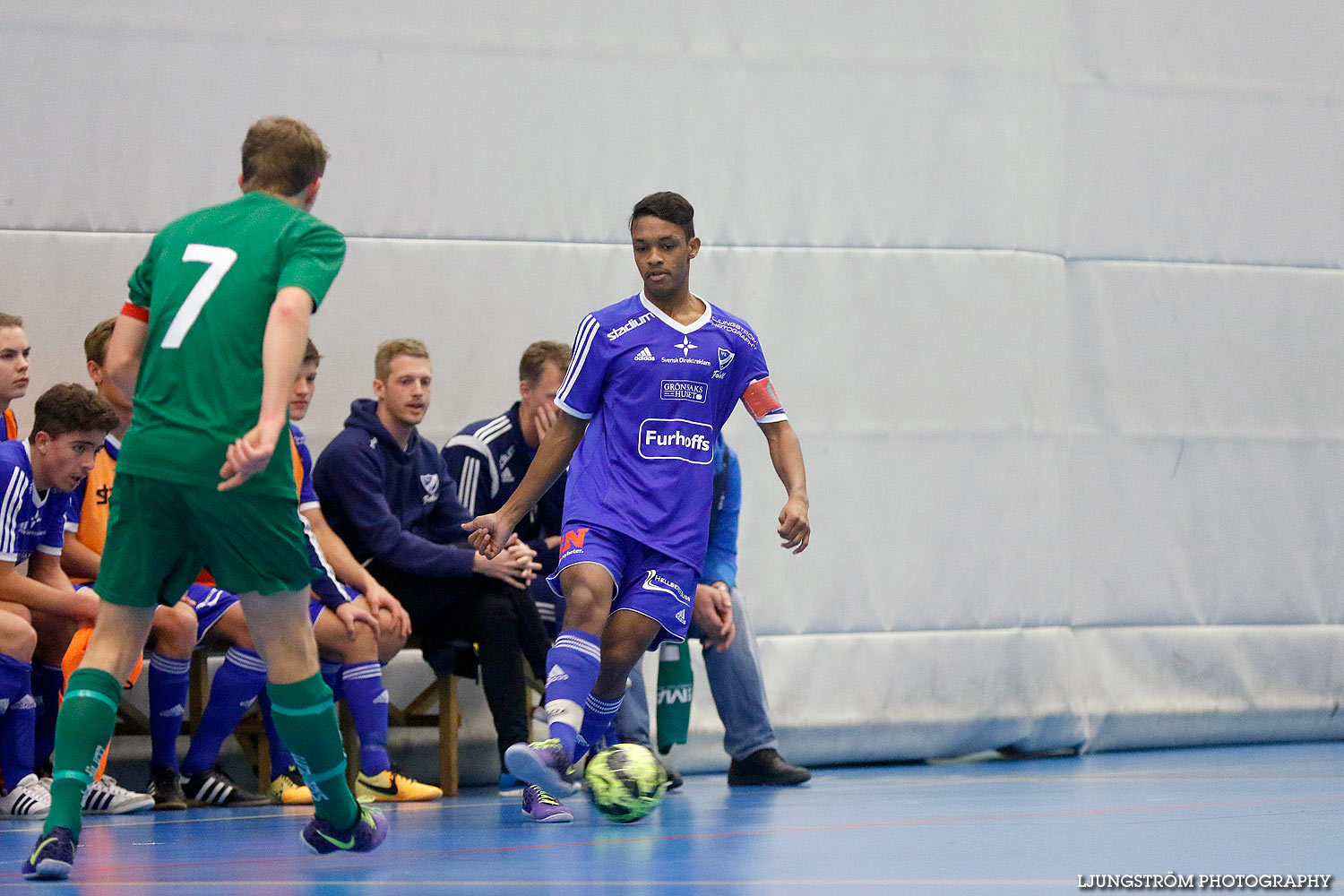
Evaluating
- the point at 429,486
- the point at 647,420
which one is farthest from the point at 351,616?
the point at 647,420

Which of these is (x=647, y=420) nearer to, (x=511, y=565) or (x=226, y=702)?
(x=511, y=565)

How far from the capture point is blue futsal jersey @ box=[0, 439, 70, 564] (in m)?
5.18

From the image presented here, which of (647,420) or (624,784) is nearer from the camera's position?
(624,784)

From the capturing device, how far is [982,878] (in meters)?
3.22

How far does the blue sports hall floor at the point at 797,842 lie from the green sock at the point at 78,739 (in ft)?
0.55

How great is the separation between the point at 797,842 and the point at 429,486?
8.87 ft

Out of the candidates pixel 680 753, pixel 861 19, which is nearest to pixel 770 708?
pixel 680 753

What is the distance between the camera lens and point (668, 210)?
476 centimetres

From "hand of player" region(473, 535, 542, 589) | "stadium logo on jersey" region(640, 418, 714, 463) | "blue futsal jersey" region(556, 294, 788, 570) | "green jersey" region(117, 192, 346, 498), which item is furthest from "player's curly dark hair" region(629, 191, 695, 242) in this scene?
"hand of player" region(473, 535, 542, 589)

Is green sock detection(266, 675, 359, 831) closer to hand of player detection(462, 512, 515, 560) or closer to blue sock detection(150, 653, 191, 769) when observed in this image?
hand of player detection(462, 512, 515, 560)

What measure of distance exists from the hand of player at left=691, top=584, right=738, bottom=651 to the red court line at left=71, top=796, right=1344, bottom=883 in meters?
1.46

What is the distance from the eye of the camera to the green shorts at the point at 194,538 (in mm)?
3436

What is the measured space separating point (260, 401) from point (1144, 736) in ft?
17.5

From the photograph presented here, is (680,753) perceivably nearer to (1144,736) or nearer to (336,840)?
(1144,736)
